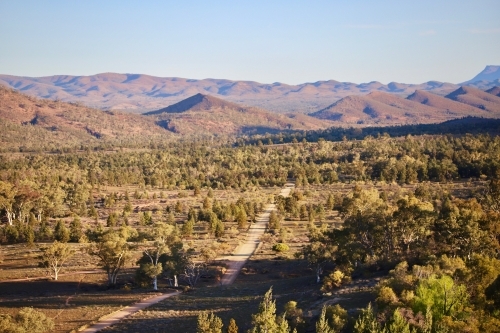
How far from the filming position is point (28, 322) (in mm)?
28188

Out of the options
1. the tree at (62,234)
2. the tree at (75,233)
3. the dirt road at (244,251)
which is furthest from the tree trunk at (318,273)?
the tree at (75,233)

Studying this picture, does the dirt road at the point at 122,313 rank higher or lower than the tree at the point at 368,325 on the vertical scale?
lower

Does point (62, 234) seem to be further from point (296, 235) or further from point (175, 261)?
point (296, 235)

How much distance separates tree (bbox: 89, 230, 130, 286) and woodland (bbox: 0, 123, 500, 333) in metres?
0.15

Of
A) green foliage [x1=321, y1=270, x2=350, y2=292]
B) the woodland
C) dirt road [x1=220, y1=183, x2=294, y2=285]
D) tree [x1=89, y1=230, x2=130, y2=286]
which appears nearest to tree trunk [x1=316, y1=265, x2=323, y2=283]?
the woodland

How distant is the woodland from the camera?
2342 centimetres

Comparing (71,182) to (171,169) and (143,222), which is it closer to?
(171,169)

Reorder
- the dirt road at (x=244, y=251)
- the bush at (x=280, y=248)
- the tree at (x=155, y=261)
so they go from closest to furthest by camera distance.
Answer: the tree at (x=155, y=261) → the dirt road at (x=244, y=251) → the bush at (x=280, y=248)

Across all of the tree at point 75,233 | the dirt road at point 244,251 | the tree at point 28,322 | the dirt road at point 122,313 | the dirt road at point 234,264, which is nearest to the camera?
the tree at point 28,322

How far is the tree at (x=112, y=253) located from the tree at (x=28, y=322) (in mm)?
11705

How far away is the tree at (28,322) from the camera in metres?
26.9

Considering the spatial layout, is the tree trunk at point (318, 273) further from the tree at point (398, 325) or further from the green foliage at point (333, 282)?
the tree at point (398, 325)

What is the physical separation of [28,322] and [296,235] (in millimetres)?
36051

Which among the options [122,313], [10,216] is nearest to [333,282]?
[122,313]
